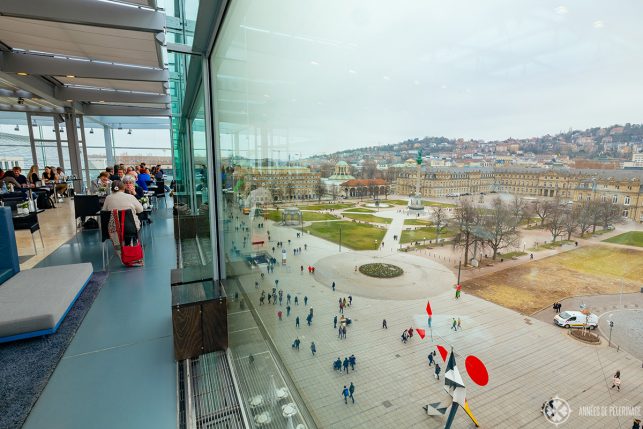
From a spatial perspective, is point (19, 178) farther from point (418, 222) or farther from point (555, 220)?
point (555, 220)

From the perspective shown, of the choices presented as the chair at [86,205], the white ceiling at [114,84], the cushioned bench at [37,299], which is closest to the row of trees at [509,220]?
the cushioned bench at [37,299]

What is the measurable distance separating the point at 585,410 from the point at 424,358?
0.27 meters

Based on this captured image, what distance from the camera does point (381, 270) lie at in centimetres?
88

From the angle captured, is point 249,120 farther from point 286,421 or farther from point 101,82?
point 101,82

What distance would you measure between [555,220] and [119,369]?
2731 mm

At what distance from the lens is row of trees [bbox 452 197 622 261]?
0.52 m

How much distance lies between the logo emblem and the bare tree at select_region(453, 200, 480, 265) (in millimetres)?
292

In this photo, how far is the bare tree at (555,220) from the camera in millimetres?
533

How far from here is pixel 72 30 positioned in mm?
5230

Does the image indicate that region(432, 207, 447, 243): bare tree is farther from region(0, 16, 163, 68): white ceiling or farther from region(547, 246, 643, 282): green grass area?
region(0, 16, 163, 68): white ceiling

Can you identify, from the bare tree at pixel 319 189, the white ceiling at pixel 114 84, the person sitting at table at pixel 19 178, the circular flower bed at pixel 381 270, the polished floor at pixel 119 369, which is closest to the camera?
the circular flower bed at pixel 381 270

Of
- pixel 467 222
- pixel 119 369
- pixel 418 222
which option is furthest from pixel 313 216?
pixel 119 369

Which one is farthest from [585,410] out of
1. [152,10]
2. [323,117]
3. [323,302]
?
[152,10]

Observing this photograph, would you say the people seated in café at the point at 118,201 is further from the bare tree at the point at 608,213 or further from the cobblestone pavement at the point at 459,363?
the bare tree at the point at 608,213
